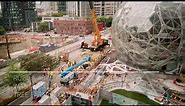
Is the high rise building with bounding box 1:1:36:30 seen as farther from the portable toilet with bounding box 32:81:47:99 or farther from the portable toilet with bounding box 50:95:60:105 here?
the portable toilet with bounding box 50:95:60:105

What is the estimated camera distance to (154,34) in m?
26.1

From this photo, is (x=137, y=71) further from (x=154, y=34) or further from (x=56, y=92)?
(x=56, y=92)

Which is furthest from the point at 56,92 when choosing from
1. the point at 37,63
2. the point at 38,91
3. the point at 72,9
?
the point at 72,9

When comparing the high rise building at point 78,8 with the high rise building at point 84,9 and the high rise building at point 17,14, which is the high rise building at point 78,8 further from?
the high rise building at point 17,14

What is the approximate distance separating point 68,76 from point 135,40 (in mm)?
9830

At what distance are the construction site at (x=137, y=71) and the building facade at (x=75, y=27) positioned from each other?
130ft

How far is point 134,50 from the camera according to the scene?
27.3 meters

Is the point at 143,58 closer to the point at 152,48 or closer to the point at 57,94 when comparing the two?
the point at 152,48

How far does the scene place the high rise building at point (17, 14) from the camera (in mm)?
82562

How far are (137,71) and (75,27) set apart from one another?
44691 millimetres

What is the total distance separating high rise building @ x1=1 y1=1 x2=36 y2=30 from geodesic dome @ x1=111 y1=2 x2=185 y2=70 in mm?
66067

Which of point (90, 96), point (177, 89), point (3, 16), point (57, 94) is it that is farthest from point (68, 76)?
point (3, 16)

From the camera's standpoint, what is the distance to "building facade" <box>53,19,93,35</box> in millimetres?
68750

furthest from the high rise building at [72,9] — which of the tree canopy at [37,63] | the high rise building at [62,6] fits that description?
the tree canopy at [37,63]
